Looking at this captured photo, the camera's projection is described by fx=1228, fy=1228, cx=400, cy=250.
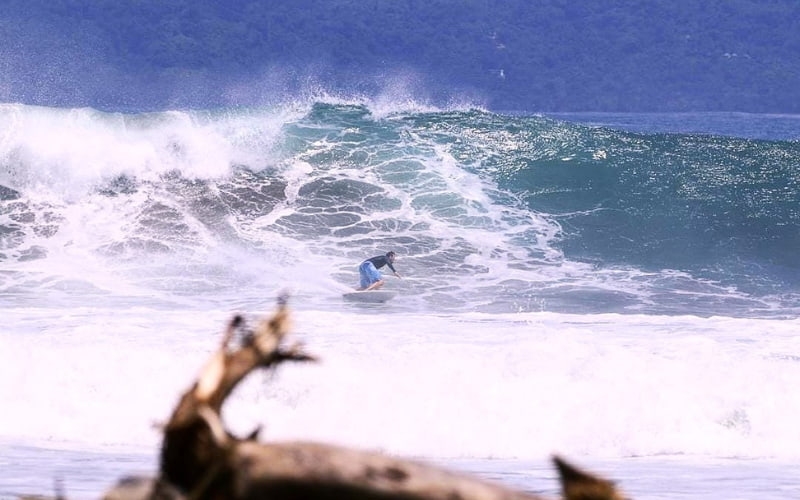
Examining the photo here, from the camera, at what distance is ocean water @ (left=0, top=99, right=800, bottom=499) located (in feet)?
29.0

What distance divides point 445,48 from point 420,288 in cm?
6820

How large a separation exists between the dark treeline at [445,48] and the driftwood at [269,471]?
7643 cm

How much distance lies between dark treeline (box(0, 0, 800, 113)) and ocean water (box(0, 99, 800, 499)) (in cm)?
5555

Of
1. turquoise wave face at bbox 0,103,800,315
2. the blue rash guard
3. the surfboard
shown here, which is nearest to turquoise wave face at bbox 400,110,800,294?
turquoise wave face at bbox 0,103,800,315

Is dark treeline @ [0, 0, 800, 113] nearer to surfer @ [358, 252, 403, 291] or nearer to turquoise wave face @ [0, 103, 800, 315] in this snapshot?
turquoise wave face @ [0, 103, 800, 315]

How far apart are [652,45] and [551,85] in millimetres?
8841

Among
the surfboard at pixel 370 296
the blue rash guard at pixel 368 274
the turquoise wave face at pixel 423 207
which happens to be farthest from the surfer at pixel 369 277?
the turquoise wave face at pixel 423 207

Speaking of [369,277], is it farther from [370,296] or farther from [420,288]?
[420,288]

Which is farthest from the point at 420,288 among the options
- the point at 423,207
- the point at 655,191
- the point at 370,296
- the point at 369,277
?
the point at 655,191

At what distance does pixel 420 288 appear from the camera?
17.5 meters

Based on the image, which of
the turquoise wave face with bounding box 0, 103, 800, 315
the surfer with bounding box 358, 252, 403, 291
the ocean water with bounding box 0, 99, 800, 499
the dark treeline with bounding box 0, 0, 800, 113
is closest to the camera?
the ocean water with bounding box 0, 99, 800, 499

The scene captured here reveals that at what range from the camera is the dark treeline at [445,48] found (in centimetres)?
7912

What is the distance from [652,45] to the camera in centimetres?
8350

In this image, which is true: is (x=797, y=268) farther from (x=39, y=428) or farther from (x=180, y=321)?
(x=39, y=428)
